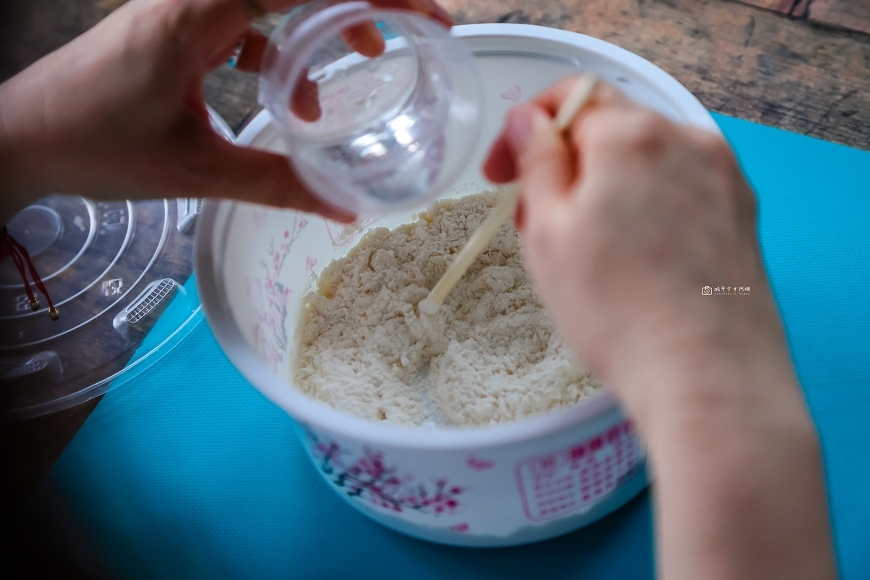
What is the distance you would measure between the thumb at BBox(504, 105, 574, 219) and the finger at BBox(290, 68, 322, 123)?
0.67 feet

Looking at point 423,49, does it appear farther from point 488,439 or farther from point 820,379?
point 820,379

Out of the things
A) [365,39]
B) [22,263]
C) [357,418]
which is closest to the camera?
[357,418]

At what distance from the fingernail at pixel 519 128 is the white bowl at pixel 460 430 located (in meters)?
0.14

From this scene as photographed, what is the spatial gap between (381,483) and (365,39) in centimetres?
34

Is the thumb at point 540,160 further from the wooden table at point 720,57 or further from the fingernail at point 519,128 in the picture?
the wooden table at point 720,57

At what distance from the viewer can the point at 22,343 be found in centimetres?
73

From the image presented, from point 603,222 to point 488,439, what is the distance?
0.47ft

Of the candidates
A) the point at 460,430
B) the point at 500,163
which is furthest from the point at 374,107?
the point at 460,430

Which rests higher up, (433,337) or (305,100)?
(305,100)

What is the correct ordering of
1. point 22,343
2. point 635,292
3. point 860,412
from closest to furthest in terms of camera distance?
1. point 635,292
2. point 860,412
3. point 22,343

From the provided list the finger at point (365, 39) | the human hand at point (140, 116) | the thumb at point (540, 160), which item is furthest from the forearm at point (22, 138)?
the thumb at point (540, 160)

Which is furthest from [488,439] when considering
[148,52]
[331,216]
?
[148,52]

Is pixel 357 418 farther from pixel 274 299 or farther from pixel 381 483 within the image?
pixel 274 299

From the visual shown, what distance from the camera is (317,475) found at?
2.06ft
